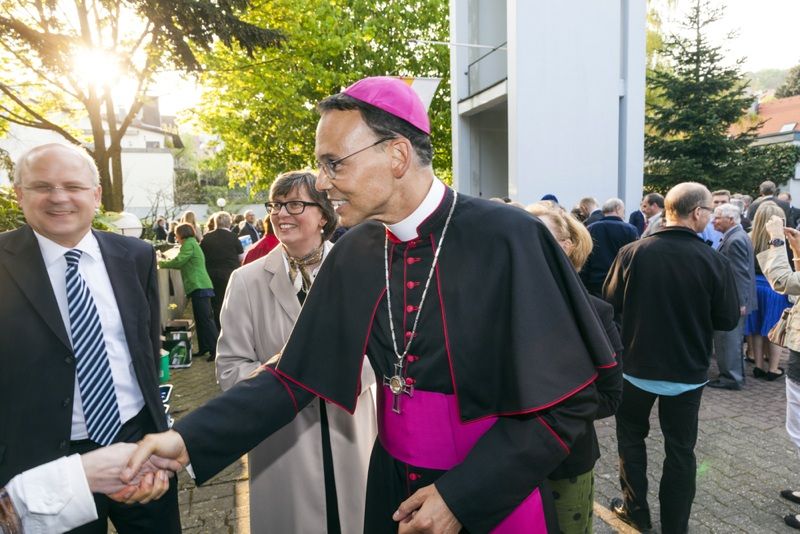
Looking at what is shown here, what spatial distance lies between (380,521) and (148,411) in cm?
141

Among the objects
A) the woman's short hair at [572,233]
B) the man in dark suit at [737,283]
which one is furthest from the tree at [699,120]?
the woman's short hair at [572,233]

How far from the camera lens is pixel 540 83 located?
1210cm

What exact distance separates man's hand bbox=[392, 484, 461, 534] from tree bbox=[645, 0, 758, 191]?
2127 centimetres

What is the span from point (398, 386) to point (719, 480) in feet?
12.3

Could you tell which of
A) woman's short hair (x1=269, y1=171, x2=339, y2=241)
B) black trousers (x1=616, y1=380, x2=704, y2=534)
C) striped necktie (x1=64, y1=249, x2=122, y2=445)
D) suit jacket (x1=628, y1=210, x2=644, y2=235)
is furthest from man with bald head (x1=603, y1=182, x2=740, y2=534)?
suit jacket (x1=628, y1=210, x2=644, y2=235)

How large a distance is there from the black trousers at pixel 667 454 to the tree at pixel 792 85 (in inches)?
2027

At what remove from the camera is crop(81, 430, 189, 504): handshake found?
76.4 inches

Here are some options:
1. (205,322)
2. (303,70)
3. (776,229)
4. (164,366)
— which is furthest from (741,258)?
(303,70)

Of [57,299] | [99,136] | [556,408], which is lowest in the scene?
[556,408]

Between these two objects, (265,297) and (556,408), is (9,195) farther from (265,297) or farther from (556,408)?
(556,408)

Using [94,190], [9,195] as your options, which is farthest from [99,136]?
[94,190]

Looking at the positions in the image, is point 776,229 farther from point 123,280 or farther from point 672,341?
point 123,280

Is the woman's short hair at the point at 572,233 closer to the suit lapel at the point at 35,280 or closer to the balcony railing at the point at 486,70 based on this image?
the suit lapel at the point at 35,280

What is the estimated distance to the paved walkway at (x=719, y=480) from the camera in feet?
12.9
